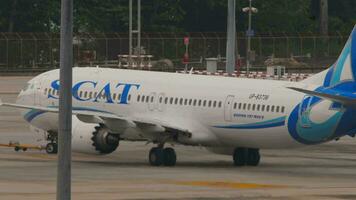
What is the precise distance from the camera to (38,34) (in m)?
132

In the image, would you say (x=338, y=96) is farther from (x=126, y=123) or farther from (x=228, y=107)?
(x=126, y=123)

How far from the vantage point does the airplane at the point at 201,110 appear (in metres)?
41.7

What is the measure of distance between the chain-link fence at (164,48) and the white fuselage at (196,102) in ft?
245

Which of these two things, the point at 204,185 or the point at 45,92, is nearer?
the point at 204,185

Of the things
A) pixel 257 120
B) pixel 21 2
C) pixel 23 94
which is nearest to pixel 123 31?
pixel 21 2

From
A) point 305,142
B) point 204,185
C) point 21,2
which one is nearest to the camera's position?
point 204,185

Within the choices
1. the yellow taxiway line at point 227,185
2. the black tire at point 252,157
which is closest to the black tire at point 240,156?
the black tire at point 252,157

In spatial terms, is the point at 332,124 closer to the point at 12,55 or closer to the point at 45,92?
the point at 45,92

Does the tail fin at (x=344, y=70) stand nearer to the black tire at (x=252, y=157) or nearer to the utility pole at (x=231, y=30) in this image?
the black tire at (x=252, y=157)

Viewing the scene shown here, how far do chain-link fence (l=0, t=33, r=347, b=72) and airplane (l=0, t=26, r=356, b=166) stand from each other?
246ft

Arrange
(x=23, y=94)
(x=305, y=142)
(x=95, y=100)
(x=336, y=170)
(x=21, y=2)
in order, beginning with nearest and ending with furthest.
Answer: (x=305, y=142), (x=336, y=170), (x=95, y=100), (x=23, y=94), (x=21, y=2)

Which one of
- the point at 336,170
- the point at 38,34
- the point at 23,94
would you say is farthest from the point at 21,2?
the point at 336,170

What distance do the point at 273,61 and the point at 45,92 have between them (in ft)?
257

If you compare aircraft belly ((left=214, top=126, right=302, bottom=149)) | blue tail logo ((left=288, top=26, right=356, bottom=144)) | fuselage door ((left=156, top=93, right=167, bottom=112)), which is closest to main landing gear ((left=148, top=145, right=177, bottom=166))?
fuselage door ((left=156, top=93, right=167, bottom=112))
